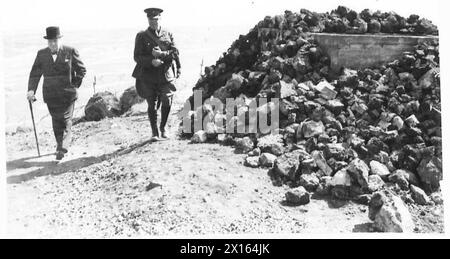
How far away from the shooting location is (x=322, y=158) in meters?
6.32

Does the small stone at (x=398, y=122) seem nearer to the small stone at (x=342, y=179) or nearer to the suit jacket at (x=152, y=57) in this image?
the small stone at (x=342, y=179)

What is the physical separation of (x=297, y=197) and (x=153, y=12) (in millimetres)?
3394

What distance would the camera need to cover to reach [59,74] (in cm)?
704

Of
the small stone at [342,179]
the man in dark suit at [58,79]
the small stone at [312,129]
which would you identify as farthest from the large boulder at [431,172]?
the man in dark suit at [58,79]

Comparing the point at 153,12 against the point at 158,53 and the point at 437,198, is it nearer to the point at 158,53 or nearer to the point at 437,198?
the point at 158,53

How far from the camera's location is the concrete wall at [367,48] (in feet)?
25.7

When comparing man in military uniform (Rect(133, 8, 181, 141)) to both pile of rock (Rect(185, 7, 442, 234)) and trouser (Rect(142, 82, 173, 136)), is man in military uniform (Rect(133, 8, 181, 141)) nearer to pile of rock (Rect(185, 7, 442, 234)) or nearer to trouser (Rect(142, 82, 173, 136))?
trouser (Rect(142, 82, 173, 136))

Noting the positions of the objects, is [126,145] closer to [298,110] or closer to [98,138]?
[98,138]

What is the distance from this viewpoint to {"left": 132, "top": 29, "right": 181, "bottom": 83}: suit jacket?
7246 mm

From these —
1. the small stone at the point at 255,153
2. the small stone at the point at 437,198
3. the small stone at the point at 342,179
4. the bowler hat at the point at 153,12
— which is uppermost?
the bowler hat at the point at 153,12

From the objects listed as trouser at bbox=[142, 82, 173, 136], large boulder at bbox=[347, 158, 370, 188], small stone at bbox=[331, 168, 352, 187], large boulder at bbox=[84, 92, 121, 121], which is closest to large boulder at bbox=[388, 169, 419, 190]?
large boulder at bbox=[347, 158, 370, 188]

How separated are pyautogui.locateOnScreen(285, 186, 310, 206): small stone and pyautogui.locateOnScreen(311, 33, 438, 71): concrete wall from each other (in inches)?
115

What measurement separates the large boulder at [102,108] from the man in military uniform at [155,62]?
2923 mm
